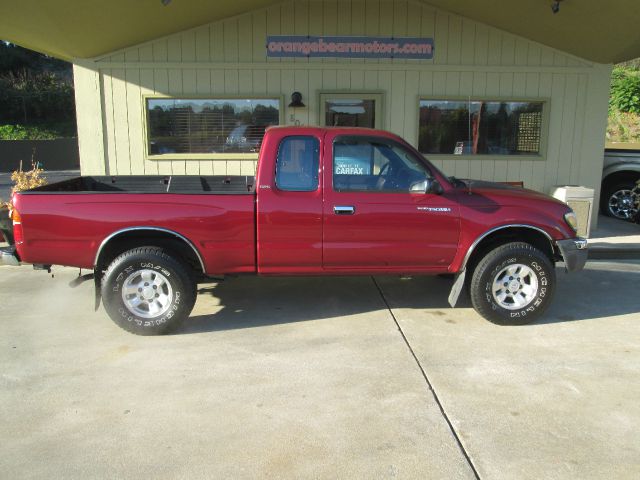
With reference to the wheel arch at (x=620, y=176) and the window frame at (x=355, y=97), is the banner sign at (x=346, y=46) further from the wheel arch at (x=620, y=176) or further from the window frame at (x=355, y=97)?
the wheel arch at (x=620, y=176)

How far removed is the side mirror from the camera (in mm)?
5125

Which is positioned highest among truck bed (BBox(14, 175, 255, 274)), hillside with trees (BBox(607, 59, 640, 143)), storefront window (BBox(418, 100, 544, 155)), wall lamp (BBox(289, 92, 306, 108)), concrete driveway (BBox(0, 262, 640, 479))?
hillside with trees (BBox(607, 59, 640, 143))

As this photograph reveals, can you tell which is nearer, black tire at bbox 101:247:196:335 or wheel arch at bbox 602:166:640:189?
black tire at bbox 101:247:196:335

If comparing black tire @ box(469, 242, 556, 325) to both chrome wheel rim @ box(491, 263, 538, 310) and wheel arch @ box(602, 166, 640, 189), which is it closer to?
chrome wheel rim @ box(491, 263, 538, 310)

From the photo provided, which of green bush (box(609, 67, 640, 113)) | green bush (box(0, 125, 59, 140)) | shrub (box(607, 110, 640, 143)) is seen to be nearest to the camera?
green bush (box(609, 67, 640, 113))

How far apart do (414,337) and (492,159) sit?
5.78 m

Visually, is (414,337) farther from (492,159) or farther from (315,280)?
(492,159)

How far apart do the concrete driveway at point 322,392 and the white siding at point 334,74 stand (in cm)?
424

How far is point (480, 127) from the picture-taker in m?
9.95

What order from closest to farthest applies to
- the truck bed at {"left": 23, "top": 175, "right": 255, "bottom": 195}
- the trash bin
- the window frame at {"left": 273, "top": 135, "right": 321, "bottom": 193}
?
the window frame at {"left": 273, "top": 135, "right": 321, "bottom": 193}, the truck bed at {"left": 23, "top": 175, "right": 255, "bottom": 195}, the trash bin

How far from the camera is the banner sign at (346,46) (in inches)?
369

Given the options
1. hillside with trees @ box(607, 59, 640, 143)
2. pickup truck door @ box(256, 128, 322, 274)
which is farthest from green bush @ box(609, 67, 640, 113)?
pickup truck door @ box(256, 128, 322, 274)

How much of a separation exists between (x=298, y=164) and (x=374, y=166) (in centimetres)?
72

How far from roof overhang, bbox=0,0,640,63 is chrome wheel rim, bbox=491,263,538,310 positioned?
440 cm
